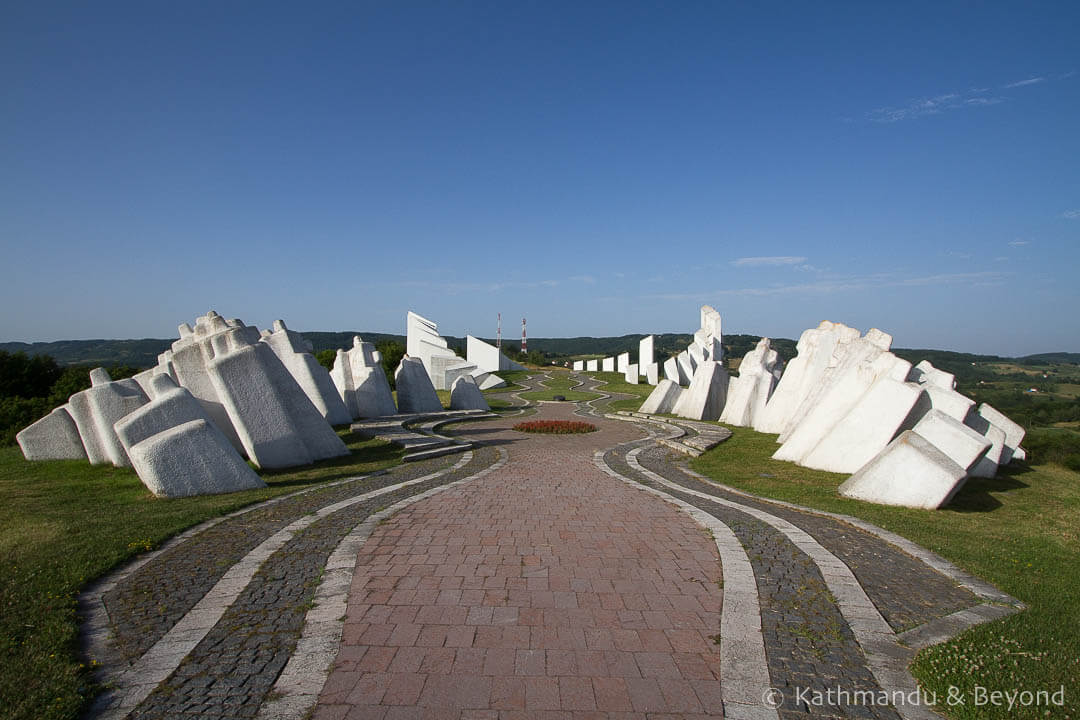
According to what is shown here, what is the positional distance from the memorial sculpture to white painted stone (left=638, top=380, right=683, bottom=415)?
9065 millimetres

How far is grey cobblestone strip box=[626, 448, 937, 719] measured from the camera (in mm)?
3473

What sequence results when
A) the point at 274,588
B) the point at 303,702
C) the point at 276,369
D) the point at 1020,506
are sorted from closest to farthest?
the point at 303,702 → the point at 274,588 → the point at 1020,506 → the point at 276,369

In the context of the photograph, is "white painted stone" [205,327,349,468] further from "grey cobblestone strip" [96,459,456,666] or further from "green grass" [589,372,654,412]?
"green grass" [589,372,654,412]

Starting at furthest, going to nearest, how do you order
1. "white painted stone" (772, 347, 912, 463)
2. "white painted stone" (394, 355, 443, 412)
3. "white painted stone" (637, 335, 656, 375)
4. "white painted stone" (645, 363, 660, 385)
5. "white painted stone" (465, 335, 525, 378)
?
"white painted stone" (465, 335, 525, 378), "white painted stone" (637, 335, 656, 375), "white painted stone" (645, 363, 660, 385), "white painted stone" (394, 355, 443, 412), "white painted stone" (772, 347, 912, 463)

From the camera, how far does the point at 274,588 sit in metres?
4.74

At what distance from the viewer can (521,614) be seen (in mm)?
4320

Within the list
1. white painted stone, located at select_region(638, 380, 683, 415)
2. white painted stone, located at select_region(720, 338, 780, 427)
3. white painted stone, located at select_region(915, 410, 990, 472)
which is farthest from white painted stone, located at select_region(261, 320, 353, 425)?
white painted stone, located at select_region(915, 410, 990, 472)

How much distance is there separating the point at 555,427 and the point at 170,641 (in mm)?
13248

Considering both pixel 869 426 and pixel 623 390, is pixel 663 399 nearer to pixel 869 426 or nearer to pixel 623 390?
pixel 869 426

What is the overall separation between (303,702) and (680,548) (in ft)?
12.7

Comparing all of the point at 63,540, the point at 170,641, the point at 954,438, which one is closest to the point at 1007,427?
the point at 954,438

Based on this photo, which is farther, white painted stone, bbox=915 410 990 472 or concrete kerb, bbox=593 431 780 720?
white painted stone, bbox=915 410 990 472

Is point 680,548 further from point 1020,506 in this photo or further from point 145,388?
point 145,388

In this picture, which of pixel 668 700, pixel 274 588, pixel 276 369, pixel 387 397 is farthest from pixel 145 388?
pixel 668 700
